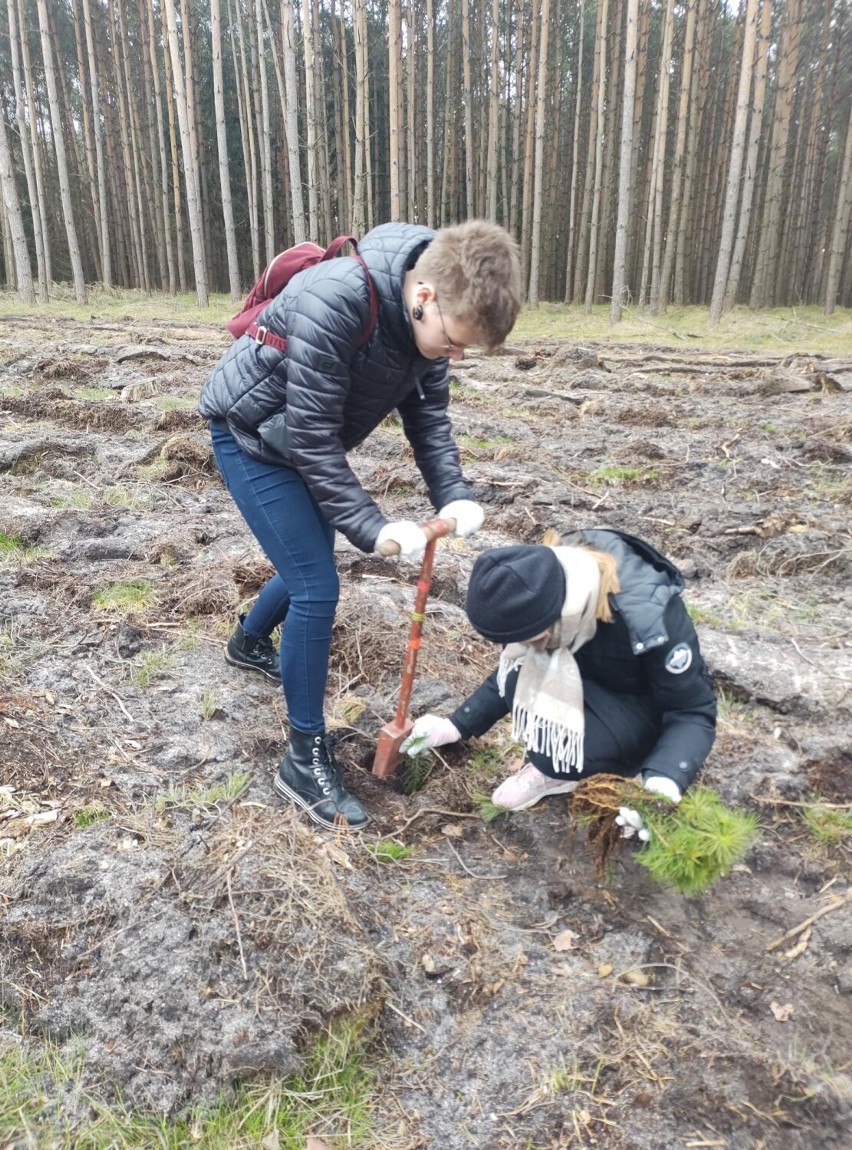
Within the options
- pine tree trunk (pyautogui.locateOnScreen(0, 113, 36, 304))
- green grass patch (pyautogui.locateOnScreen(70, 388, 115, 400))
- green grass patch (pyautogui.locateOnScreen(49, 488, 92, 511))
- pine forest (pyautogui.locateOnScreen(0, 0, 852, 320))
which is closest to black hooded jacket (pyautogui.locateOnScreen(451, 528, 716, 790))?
green grass patch (pyautogui.locateOnScreen(49, 488, 92, 511))

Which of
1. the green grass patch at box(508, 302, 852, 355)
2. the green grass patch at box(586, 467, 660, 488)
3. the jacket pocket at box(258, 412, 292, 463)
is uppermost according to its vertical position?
the jacket pocket at box(258, 412, 292, 463)

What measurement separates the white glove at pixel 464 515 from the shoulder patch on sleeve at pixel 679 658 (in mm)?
635

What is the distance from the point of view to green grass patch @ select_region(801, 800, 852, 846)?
7.64ft

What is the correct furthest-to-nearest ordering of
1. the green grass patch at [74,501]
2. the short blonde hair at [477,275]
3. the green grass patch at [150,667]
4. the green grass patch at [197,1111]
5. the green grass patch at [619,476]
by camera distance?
the green grass patch at [619,476] → the green grass patch at [74,501] → the green grass patch at [150,667] → the short blonde hair at [477,275] → the green grass patch at [197,1111]

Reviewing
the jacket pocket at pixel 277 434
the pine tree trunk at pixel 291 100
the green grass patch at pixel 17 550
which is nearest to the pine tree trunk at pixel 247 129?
the pine tree trunk at pixel 291 100

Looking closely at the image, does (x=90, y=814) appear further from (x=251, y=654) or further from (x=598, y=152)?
(x=598, y=152)

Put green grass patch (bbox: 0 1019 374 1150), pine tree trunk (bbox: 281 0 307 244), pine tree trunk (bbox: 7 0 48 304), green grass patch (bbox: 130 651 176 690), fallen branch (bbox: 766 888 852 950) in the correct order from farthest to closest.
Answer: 1. pine tree trunk (bbox: 7 0 48 304)
2. pine tree trunk (bbox: 281 0 307 244)
3. green grass patch (bbox: 130 651 176 690)
4. fallen branch (bbox: 766 888 852 950)
5. green grass patch (bbox: 0 1019 374 1150)

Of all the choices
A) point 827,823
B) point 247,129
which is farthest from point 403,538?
point 247,129

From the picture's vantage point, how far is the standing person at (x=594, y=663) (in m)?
1.98

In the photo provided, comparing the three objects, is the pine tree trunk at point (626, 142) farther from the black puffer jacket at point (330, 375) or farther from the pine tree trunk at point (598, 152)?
the black puffer jacket at point (330, 375)

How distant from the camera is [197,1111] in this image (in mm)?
1605

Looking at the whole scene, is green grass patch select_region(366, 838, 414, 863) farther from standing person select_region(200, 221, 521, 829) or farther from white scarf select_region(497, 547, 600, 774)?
white scarf select_region(497, 547, 600, 774)

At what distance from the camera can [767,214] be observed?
51.4 ft

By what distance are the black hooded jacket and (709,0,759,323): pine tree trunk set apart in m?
13.3
